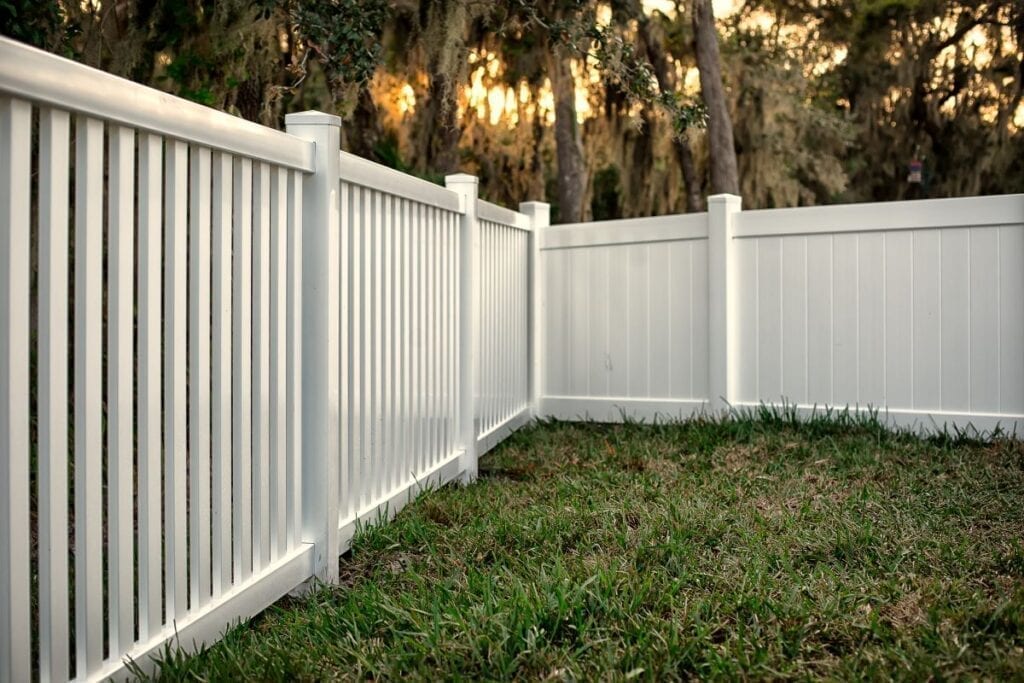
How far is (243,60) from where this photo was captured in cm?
595

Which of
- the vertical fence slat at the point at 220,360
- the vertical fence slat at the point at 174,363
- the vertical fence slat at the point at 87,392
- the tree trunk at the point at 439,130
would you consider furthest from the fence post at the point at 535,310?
the vertical fence slat at the point at 87,392

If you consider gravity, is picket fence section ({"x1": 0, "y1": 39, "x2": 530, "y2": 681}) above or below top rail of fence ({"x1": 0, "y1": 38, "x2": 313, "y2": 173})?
below

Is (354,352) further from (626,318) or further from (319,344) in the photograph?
(626,318)

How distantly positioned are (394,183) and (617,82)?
117 inches

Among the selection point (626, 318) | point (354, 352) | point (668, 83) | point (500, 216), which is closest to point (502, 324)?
point (500, 216)

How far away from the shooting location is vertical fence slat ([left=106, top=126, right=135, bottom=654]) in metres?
2.12

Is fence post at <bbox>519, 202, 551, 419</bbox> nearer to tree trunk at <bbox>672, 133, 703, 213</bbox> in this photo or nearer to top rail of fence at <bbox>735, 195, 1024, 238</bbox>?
top rail of fence at <bbox>735, 195, 1024, 238</bbox>

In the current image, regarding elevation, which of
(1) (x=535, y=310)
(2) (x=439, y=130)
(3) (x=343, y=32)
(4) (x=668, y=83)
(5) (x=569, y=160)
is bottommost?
(1) (x=535, y=310)

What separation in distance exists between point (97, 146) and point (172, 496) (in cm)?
80

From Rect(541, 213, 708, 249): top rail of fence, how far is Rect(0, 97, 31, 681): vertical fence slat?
4.56 metres

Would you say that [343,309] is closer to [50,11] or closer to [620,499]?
[620,499]

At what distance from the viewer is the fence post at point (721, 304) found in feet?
19.2

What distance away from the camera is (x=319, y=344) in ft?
9.73

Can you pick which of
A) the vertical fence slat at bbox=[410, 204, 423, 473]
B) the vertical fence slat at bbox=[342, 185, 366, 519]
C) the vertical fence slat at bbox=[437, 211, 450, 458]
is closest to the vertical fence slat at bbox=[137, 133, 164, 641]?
the vertical fence slat at bbox=[342, 185, 366, 519]
